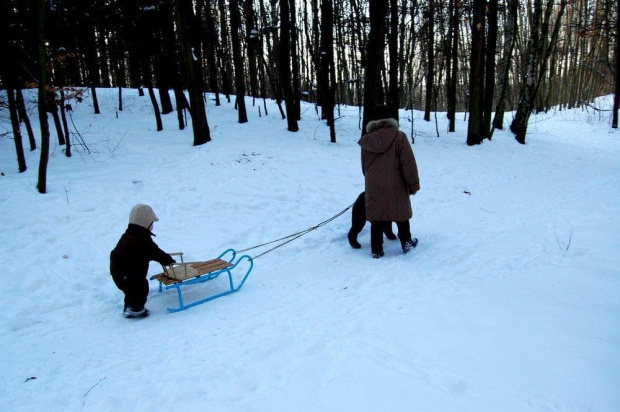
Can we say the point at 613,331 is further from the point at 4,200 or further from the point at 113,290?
the point at 4,200

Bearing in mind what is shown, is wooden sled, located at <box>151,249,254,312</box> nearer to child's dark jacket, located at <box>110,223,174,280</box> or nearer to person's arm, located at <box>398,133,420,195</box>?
child's dark jacket, located at <box>110,223,174,280</box>

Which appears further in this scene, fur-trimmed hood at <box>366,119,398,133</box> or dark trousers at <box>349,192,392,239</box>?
dark trousers at <box>349,192,392,239</box>

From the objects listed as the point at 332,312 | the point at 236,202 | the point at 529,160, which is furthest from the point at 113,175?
the point at 529,160

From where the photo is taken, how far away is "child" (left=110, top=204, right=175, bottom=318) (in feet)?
14.0

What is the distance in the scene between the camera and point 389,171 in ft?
16.9

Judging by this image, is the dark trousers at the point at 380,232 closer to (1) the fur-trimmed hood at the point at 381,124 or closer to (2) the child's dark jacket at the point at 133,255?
(1) the fur-trimmed hood at the point at 381,124

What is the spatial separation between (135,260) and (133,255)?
7 cm

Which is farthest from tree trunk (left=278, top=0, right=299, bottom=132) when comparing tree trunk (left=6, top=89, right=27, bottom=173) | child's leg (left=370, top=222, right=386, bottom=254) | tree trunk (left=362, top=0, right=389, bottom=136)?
child's leg (left=370, top=222, right=386, bottom=254)

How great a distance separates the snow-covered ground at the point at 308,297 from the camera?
105 inches

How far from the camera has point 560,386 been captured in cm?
241

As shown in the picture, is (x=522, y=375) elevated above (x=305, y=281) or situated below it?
above

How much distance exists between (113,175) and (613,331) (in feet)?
30.5

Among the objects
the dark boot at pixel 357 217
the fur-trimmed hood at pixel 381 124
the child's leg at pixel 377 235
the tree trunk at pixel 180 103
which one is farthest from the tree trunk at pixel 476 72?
the tree trunk at pixel 180 103

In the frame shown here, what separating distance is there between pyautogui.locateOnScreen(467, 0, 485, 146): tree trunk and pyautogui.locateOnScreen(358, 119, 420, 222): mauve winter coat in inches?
370
